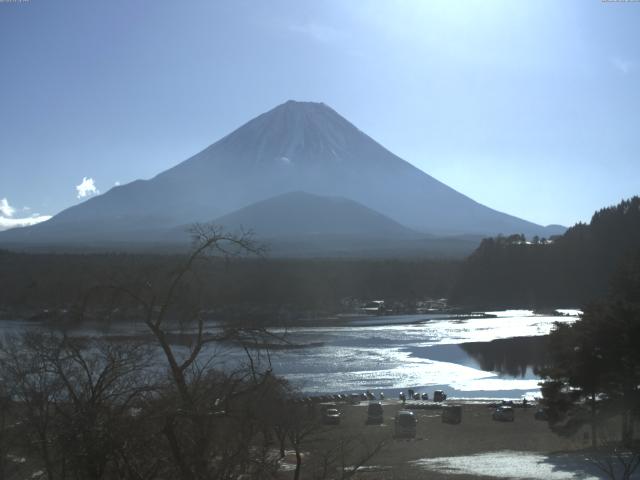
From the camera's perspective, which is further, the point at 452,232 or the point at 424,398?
the point at 452,232

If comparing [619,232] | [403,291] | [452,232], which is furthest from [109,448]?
[452,232]

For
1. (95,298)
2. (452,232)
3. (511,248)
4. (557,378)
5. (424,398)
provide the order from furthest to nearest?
1. (452,232)
2. (511,248)
3. (424,398)
4. (557,378)
5. (95,298)

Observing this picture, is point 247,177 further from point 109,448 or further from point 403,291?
point 109,448

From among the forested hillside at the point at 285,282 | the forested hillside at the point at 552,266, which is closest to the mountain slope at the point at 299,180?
the forested hillside at the point at 285,282

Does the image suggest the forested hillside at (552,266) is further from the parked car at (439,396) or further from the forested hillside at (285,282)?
the parked car at (439,396)

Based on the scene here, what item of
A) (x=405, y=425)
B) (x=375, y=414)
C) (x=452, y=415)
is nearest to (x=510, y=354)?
(x=452, y=415)

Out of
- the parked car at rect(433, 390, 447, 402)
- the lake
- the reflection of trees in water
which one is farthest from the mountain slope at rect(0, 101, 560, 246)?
the parked car at rect(433, 390, 447, 402)

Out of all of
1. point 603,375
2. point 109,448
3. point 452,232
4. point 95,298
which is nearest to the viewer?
point 109,448
